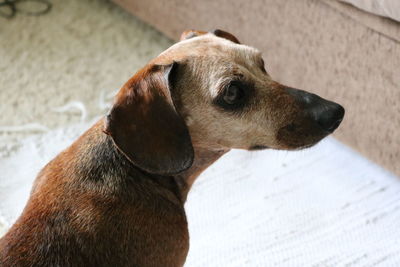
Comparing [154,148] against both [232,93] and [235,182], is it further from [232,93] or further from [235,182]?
Result: [235,182]

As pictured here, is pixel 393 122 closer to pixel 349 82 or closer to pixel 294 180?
pixel 349 82

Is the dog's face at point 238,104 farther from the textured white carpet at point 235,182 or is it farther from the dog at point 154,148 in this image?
the textured white carpet at point 235,182

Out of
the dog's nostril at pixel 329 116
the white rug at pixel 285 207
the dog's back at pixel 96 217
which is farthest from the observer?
the white rug at pixel 285 207

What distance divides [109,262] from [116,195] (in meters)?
0.15

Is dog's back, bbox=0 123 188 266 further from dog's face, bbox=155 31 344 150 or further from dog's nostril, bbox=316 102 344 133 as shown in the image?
dog's nostril, bbox=316 102 344 133

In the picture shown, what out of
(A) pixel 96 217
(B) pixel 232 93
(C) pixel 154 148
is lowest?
(A) pixel 96 217

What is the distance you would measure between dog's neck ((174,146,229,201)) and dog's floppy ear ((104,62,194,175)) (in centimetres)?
15

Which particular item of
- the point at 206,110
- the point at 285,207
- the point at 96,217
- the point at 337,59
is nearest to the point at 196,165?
the point at 206,110

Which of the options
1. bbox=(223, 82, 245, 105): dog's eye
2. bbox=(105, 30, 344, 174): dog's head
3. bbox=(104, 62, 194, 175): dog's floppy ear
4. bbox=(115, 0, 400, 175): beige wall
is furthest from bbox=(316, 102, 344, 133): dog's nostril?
bbox=(115, 0, 400, 175): beige wall

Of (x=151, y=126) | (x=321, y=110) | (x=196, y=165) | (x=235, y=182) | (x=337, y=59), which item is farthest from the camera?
(x=235, y=182)

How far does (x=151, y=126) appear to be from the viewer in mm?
1187

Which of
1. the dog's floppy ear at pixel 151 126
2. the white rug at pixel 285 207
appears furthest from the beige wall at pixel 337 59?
the dog's floppy ear at pixel 151 126

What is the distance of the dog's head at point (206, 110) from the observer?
1.19 m

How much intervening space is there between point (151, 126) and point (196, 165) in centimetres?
26
